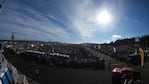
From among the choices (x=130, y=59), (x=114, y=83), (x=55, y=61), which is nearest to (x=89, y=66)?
(x=55, y=61)

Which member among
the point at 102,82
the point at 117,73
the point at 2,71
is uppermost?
the point at 2,71

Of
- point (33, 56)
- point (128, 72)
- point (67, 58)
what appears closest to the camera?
point (128, 72)

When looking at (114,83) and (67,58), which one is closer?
(114,83)

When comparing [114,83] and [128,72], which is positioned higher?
[128,72]

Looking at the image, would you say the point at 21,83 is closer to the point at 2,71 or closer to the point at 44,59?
the point at 2,71

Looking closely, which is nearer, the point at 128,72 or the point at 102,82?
the point at 128,72

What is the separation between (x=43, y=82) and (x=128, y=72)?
12.9m

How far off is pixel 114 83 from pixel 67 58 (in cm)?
2383

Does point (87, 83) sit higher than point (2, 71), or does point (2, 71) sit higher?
point (2, 71)

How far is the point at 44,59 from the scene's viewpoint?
158 feet

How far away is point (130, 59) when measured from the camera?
4575 cm

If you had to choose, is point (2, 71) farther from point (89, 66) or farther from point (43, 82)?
point (89, 66)

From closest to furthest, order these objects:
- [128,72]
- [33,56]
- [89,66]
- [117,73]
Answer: [128,72] → [117,73] → [89,66] → [33,56]

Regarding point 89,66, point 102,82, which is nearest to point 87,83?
point 102,82
